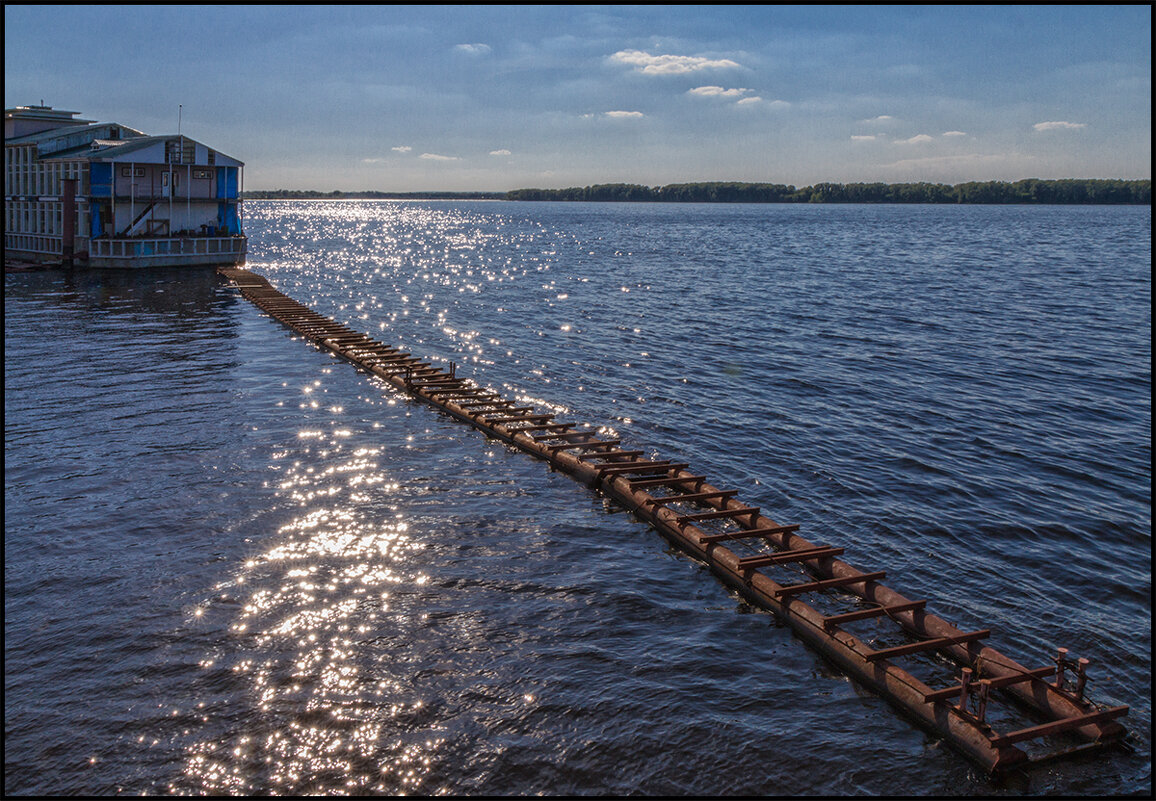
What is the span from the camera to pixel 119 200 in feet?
197

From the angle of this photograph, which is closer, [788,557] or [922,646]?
[922,646]

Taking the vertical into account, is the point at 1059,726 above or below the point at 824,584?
below

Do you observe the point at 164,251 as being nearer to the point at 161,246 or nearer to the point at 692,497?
the point at 161,246

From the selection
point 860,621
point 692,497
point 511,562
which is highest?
point 692,497

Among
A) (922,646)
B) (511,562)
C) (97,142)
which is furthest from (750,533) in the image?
(97,142)

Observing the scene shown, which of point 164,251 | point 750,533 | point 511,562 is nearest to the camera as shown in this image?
point 511,562

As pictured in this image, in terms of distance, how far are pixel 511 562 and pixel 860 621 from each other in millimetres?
6333

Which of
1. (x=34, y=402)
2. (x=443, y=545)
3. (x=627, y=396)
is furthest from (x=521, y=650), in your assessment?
(x=34, y=402)

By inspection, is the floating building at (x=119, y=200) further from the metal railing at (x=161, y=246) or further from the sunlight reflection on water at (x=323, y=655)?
the sunlight reflection on water at (x=323, y=655)

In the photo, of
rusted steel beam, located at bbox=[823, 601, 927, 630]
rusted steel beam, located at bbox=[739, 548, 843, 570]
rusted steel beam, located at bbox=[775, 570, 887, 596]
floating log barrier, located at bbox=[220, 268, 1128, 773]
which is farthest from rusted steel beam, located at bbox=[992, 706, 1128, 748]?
rusted steel beam, located at bbox=[739, 548, 843, 570]

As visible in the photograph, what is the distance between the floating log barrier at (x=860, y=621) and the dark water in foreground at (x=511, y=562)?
1.17 ft

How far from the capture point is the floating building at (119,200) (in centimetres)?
5847

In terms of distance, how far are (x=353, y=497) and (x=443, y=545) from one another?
3501 millimetres

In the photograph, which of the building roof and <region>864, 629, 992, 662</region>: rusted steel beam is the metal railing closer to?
the building roof
